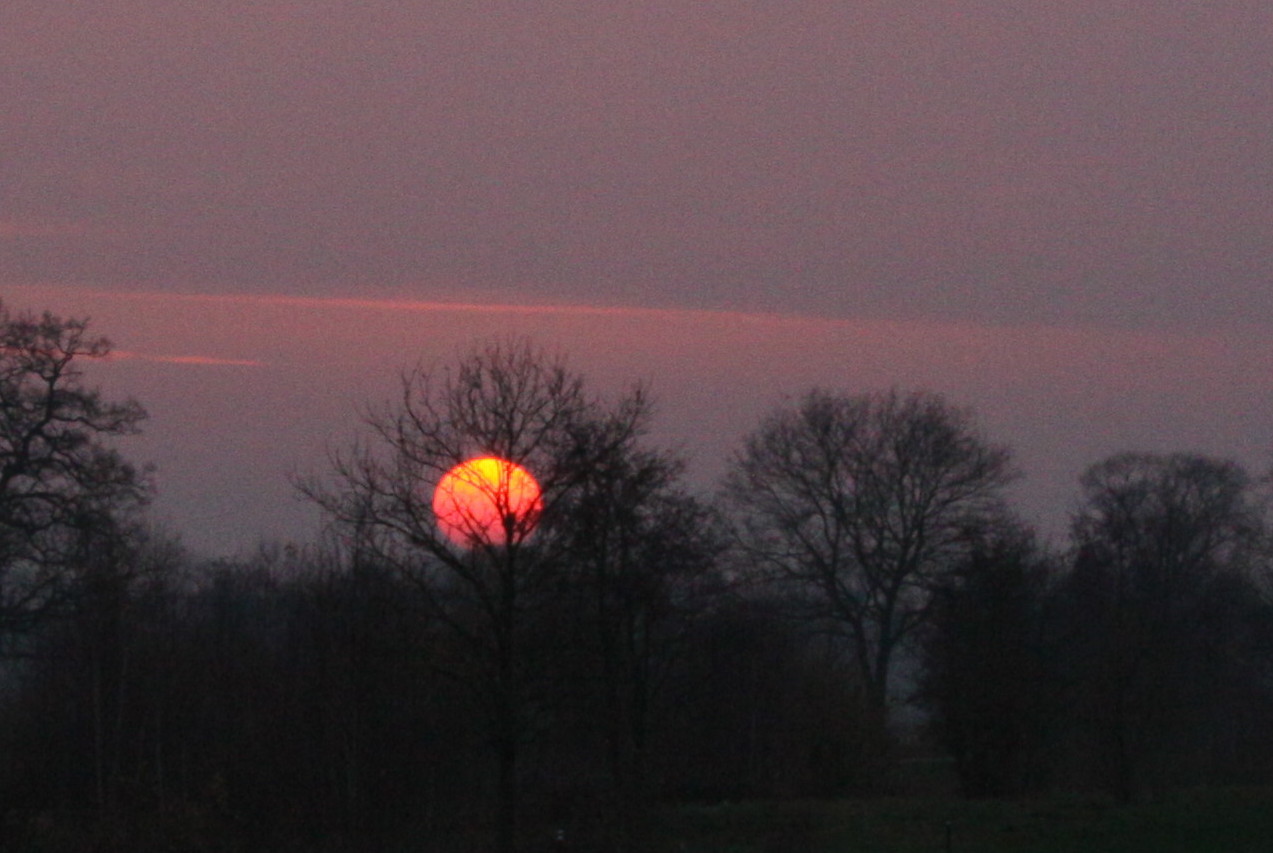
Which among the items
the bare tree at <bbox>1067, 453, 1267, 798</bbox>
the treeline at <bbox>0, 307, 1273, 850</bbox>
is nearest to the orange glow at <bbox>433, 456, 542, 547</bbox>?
the treeline at <bbox>0, 307, 1273, 850</bbox>

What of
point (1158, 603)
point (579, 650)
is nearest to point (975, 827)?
point (579, 650)

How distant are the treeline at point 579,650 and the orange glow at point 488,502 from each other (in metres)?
0.14

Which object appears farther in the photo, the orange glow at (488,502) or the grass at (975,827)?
the grass at (975,827)

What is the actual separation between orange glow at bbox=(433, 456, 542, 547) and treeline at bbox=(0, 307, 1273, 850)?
14 cm

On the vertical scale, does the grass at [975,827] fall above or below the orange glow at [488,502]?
below

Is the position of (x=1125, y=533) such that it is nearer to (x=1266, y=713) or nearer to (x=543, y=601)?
(x=1266, y=713)

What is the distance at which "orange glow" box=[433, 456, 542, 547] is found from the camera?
2355 centimetres

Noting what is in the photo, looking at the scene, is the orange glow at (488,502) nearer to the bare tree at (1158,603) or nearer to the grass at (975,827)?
the grass at (975,827)

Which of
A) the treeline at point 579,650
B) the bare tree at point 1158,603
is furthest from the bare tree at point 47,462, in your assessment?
the bare tree at point 1158,603

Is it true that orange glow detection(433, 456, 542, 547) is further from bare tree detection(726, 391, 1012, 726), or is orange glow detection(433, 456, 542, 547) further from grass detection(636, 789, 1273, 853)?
bare tree detection(726, 391, 1012, 726)

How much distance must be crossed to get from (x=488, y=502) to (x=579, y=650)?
9.15 feet

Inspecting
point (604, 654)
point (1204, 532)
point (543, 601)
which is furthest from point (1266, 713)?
point (543, 601)

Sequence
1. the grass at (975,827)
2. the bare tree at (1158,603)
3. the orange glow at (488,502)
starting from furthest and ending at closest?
the bare tree at (1158,603) → the grass at (975,827) → the orange glow at (488,502)

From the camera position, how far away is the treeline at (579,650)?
79.2ft
